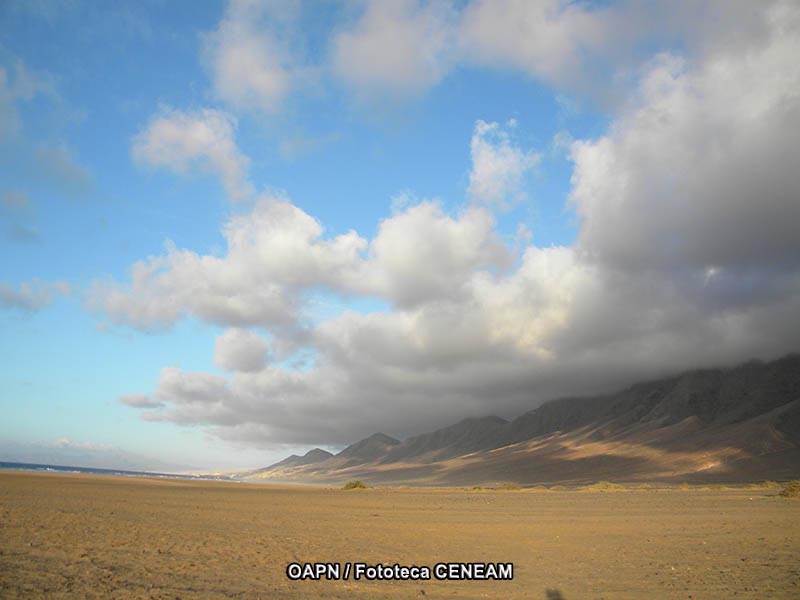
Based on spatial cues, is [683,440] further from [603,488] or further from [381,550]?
[381,550]

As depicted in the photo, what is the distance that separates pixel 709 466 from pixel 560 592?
108 meters

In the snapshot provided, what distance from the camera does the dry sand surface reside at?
34.1 feet

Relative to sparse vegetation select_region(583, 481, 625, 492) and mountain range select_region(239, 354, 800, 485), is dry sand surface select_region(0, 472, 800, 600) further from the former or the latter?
mountain range select_region(239, 354, 800, 485)

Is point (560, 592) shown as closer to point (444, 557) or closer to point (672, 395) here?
point (444, 557)

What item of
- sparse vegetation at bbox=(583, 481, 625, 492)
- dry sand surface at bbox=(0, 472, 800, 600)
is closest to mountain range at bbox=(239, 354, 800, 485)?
sparse vegetation at bbox=(583, 481, 625, 492)

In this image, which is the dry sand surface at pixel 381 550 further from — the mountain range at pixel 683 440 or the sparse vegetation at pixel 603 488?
the mountain range at pixel 683 440

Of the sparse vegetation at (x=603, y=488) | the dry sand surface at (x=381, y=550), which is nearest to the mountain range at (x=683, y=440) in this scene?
the sparse vegetation at (x=603, y=488)

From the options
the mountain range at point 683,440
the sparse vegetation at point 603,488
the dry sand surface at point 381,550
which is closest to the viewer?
the dry sand surface at point 381,550

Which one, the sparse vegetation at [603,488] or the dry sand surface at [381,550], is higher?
the dry sand surface at [381,550]

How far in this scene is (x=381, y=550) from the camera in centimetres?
1564

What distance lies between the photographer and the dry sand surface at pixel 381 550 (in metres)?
10.4

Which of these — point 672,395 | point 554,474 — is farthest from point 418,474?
point 672,395

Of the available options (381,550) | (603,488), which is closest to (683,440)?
(603,488)

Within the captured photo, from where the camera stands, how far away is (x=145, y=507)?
25891mm
